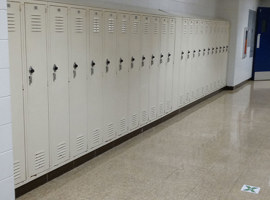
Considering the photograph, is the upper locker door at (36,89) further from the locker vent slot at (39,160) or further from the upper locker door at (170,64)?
the upper locker door at (170,64)

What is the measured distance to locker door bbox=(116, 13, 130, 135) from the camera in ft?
16.0

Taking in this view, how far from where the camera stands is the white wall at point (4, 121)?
8.32 feet

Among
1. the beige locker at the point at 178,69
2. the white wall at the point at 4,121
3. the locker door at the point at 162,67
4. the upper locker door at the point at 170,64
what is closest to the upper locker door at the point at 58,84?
the white wall at the point at 4,121

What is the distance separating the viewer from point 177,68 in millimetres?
6953

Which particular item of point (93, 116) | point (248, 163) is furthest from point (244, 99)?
point (93, 116)

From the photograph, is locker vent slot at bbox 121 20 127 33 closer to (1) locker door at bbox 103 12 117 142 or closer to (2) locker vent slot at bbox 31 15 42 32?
(1) locker door at bbox 103 12 117 142

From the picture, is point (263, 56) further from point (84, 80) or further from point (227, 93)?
point (84, 80)

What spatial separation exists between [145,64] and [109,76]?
106cm

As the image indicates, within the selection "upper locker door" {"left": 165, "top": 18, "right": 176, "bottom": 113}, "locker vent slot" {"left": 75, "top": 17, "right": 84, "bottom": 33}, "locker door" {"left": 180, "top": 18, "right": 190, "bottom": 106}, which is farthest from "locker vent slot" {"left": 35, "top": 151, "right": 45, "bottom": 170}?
"locker door" {"left": 180, "top": 18, "right": 190, "bottom": 106}

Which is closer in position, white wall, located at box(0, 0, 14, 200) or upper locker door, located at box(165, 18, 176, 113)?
white wall, located at box(0, 0, 14, 200)

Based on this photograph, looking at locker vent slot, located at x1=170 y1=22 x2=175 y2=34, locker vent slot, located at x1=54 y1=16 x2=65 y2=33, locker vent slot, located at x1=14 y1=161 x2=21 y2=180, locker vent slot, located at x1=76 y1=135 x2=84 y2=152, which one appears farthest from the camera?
locker vent slot, located at x1=170 y1=22 x2=175 y2=34

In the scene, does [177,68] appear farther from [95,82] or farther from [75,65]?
[75,65]

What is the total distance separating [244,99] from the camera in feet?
29.5

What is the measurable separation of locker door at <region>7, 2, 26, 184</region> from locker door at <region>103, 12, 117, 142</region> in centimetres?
146
